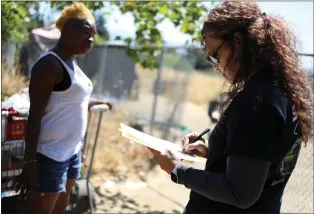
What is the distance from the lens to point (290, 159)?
1586mm

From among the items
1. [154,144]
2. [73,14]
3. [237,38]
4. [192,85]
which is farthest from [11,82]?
[192,85]

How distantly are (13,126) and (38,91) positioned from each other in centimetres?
94

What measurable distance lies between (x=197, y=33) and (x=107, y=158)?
8.33 ft

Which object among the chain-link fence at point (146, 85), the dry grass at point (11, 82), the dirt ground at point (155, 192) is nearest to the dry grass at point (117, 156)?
the dirt ground at point (155, 192)

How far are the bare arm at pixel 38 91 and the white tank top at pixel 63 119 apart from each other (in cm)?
7

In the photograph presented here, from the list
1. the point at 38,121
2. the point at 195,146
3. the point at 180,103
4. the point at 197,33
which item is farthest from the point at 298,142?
the point at 180,103

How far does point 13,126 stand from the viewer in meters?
3.19

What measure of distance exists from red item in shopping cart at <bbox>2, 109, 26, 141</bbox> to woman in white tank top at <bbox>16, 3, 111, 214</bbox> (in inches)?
26.1

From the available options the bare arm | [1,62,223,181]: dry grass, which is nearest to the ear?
the bare arm

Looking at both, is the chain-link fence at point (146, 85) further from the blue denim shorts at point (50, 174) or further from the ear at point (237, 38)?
the ear at point (237, 38)

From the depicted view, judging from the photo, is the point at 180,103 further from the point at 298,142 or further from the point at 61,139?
the point at 298,142

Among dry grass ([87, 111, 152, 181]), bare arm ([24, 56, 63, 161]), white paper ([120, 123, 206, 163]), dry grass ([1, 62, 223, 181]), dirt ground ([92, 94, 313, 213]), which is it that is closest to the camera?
white paper ([120, 123, 206, 163])

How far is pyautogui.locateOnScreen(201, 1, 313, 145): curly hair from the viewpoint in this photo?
1482 mm

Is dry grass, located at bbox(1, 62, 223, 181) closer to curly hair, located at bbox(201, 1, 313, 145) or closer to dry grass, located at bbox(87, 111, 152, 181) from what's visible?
dry grass, located at bbox(87, 111, 152, 181)
